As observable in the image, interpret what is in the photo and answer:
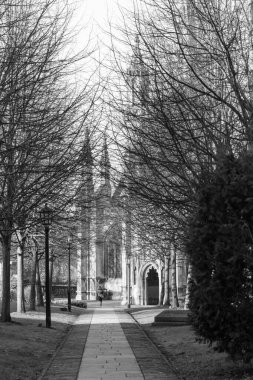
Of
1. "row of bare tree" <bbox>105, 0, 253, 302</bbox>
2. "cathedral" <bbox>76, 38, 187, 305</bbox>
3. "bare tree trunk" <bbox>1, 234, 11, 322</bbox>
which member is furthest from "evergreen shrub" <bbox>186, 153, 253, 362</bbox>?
"cathedral" <bbox>76, 38, 187, 305</bbox>

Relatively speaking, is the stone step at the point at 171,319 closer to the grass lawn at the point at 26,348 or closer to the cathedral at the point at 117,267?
the grass lawn at the point at 26,348

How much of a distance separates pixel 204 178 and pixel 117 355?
559cm

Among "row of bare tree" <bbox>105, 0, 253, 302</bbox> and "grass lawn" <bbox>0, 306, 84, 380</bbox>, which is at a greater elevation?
"row of bare tree" <bbox>105, 0, 253, 302</bbox>

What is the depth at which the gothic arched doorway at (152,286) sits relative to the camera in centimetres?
7894

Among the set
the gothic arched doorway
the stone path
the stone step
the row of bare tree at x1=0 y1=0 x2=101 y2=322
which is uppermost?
the row of bare tree at x1=0 y1=0 x2=101 y2=322

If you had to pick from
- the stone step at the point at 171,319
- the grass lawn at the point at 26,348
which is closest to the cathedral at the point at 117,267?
the stone step at the point at 171,319

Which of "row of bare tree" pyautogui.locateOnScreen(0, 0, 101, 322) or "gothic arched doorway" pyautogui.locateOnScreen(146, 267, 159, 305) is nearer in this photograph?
"row of bare tree" pyautogui.locateOnScreen(0, 0, 101, 322)

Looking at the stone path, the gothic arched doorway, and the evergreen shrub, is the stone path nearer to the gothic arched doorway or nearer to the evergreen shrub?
the evergreen shrub

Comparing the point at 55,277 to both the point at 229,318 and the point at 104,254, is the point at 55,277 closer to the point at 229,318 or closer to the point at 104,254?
the point at 104,254

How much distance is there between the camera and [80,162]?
50.3 ft

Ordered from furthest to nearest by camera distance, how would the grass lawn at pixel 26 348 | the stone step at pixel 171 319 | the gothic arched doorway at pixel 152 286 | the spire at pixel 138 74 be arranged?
the gothic arched doorway at pixel 152 286
the stone step at pixel 171 319
the grass lawn at pixel 26 348
the spire at pixel 138 74

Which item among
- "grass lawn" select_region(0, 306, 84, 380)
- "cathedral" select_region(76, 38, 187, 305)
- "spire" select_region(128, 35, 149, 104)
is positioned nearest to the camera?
"spire" select_region(128, 35, 149, 104)

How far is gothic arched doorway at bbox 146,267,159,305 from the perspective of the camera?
259ft

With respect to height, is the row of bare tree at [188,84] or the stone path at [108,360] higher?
the row of bare tree at [188,84]
